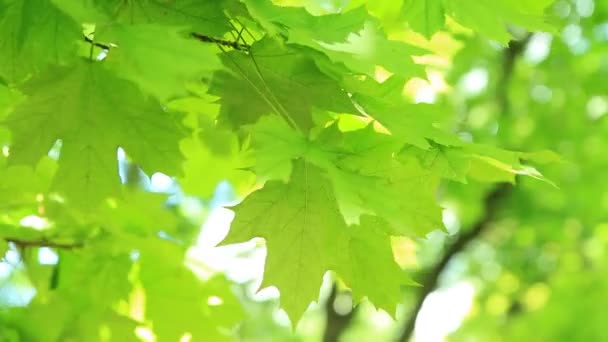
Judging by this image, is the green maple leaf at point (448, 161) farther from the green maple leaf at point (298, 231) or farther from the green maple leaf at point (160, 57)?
the green maple leaf at point (160, 57)

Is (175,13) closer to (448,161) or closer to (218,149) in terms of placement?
(448,161)

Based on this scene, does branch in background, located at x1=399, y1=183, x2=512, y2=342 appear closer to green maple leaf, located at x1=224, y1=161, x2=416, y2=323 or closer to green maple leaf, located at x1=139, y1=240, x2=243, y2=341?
green maple leaf, located at x1=139, y1=240, x2=243, y2=341

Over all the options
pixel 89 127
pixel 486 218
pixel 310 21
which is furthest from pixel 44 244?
pixel 486 218

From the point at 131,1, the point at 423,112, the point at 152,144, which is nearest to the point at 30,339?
the point at 152,144

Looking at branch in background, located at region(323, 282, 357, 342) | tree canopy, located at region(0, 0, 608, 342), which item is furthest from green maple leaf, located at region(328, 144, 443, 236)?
branch in background, located at region(323, 282, 357, 342)

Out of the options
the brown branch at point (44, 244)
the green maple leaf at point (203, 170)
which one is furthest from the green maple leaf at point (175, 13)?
the green maple leaf at point (203, 170)

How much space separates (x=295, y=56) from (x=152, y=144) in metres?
0.24

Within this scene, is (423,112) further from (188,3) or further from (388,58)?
(188,3)

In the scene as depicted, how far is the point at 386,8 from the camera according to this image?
1.42 m

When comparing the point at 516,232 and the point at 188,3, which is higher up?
the point at 188,3

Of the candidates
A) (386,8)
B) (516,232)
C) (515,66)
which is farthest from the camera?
(516,232)

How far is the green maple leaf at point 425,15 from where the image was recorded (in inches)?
48.4

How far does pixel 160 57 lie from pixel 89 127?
0.27 metres

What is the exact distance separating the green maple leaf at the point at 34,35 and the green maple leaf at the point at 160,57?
0.15m
